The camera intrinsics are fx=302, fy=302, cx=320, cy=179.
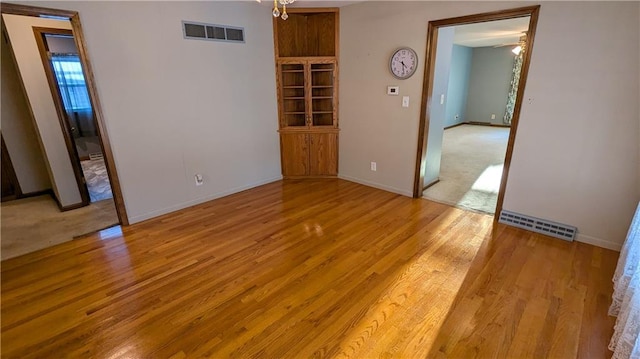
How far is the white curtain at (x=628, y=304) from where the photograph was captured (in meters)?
1.39

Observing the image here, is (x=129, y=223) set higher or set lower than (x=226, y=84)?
lower

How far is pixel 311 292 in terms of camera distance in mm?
2166

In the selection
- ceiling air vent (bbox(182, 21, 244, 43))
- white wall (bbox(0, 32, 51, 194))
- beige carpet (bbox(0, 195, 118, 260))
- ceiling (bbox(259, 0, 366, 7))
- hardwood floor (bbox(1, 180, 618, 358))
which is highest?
ceiling (bbox(259, 0, 366, 7))

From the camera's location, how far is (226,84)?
3.73m

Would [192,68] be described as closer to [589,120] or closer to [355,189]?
[355,189]

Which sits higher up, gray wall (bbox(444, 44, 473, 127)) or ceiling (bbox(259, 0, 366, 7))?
ceiling (bbox(259, 0, 366, 7))

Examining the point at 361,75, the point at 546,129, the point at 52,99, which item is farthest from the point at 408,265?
the point at 52,99

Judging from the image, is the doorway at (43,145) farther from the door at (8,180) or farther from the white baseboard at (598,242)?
the white baseboard at (598,242)

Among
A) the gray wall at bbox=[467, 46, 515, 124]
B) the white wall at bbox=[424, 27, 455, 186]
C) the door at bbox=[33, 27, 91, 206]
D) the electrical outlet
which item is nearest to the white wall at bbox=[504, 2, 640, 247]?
the white wall at bbox=[424, 27, 455, 186]

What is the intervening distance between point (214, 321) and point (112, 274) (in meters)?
1.10

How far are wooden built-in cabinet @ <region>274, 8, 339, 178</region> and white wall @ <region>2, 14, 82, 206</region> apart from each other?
8.66 feet

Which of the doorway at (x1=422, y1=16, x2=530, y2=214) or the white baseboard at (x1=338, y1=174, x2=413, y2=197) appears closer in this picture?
the doorway at (x1=422, y1=16, x2=530, y2=214)

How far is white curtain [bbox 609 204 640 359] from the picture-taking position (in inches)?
54.6

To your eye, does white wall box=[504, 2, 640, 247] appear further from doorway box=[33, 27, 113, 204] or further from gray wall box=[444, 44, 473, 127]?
gray wall box=[444, 44, 473, 127]
